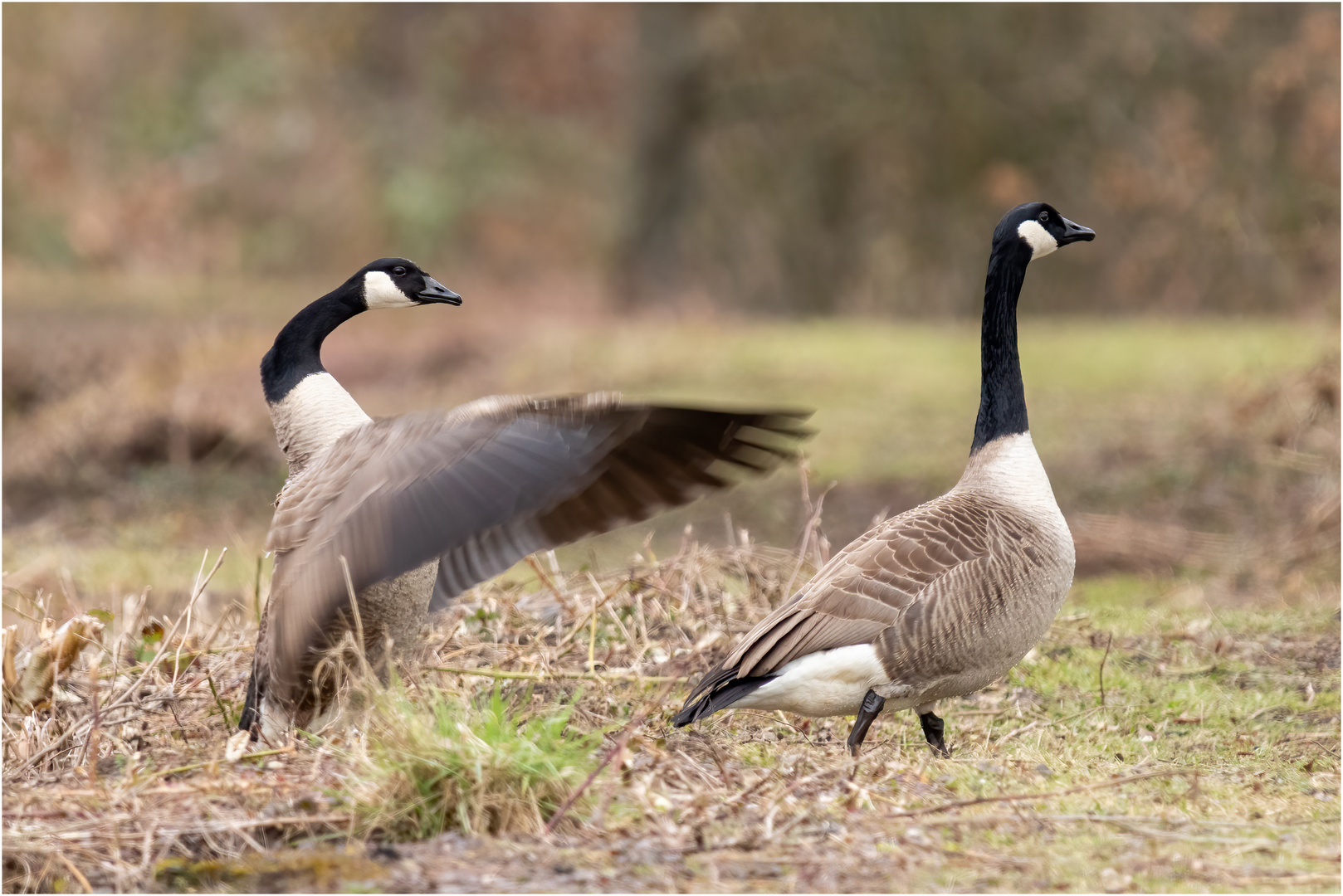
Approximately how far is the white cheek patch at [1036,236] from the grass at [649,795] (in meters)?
1.84

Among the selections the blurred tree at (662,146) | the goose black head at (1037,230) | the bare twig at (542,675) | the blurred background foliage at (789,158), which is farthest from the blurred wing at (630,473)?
the blurred tree at (662,146)

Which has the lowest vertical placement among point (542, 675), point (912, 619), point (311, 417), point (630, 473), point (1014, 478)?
point (542, 675)

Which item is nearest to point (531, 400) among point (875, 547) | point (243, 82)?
point (875, 547)

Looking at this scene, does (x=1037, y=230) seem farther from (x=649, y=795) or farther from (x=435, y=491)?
(x=649, y=795)

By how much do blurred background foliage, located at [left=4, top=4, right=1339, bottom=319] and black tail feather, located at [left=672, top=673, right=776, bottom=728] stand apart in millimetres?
13197

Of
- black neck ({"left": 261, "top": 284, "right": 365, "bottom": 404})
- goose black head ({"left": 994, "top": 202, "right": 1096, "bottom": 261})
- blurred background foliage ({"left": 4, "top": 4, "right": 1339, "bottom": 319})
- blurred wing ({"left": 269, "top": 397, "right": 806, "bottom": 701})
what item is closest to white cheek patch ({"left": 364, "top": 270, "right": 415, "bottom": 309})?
black neck ({"left": 261, "top": 284, "right": 365, "bottom": 404})

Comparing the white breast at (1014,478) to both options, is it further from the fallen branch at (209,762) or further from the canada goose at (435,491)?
the fallen branch at (209,762)

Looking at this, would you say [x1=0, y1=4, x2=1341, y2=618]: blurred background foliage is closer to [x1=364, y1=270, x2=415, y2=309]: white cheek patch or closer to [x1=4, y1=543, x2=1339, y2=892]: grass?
[x1=4, y1=543, x2=1339, y2=892]: grass

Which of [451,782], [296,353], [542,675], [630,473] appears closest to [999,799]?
[451,782]

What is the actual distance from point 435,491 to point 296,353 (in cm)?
131

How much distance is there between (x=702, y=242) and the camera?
2300cm

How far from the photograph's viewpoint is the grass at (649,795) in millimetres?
3594

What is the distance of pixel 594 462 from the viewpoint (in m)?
4.46

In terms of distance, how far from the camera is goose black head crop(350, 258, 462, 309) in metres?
5.57
